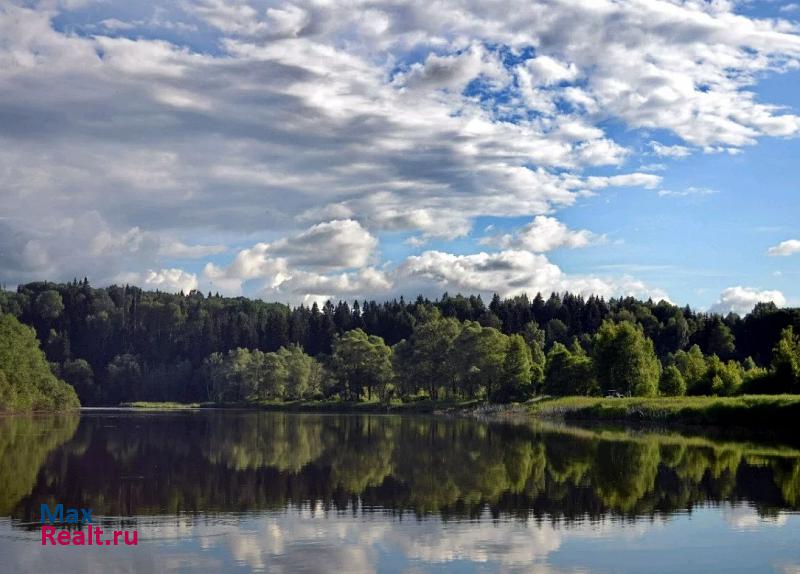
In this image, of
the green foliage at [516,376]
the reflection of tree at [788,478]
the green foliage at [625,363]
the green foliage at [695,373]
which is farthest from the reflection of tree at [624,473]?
the green foliage at [516,376]

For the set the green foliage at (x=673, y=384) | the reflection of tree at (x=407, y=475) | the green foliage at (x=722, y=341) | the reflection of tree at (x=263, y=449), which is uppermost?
the green foliage at (x=722, y=341)

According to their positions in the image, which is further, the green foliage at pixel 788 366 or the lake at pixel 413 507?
the green foliage at pixel 788 366

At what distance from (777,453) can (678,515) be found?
24874 millimetres

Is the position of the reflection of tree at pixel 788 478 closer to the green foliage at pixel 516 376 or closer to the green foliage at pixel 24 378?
the green foliage at pixel 516 376

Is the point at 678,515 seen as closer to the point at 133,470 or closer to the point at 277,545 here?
the point at 277,545

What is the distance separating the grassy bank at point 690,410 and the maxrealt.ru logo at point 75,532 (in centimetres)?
6056

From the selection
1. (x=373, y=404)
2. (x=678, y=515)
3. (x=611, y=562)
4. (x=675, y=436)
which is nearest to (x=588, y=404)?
(x=675, y=436)

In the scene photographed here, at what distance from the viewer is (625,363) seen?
4567 inches

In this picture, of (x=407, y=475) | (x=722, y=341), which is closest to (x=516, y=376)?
(x=722, y=341)

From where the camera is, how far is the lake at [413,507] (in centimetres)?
2108

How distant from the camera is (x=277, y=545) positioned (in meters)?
22.5

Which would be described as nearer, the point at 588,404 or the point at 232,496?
the point at 232,496

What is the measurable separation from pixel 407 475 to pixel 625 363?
82.4m

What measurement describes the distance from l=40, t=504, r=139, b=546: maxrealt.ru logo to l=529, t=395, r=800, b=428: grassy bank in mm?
60565
